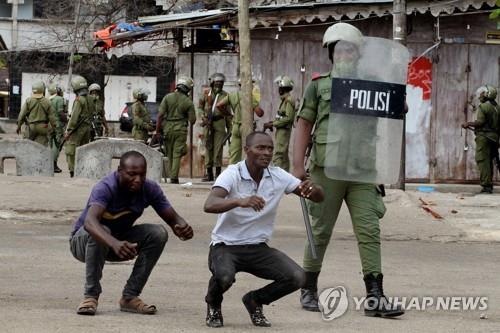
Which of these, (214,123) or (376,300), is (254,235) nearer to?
(376,300)

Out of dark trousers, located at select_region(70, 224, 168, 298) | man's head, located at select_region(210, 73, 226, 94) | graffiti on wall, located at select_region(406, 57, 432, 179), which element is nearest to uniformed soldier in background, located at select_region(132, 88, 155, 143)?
man's head, located at select_region(210, 73, 226, 94)

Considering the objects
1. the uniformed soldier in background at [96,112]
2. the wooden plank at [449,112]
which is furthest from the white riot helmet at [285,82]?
the uniformed soldier in background at [96,112]

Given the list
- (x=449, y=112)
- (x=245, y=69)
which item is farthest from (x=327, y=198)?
(x=449, y=112)

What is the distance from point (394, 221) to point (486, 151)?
215 inches

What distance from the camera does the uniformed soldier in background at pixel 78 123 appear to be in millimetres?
19812

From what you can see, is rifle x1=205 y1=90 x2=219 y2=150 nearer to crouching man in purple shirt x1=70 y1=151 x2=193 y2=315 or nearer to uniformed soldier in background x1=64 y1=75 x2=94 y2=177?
uniformed soldier in background x1=64 y1=75 x2=94 y2=177

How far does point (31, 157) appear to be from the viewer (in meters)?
18.6

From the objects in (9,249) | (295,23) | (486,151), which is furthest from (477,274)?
(295,23)

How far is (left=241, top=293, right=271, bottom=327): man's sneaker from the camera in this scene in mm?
7301

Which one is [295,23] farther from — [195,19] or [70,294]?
[70,294]

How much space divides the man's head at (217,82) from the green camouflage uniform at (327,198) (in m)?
11.9

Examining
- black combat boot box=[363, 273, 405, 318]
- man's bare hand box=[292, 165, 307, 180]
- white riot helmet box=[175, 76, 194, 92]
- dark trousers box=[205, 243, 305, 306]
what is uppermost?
white riot helmet box=[175, 76, 194, 92]

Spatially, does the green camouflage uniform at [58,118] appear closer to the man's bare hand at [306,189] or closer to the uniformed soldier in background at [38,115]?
the uniformed soldier in background at [38,115]

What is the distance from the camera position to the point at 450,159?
20109 mm
